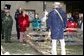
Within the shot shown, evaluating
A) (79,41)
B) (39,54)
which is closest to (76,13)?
(79,41)

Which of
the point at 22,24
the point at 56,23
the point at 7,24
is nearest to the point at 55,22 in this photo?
the point at 56,23

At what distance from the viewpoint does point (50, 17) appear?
16.2 m

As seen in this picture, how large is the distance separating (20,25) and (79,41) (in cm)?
309

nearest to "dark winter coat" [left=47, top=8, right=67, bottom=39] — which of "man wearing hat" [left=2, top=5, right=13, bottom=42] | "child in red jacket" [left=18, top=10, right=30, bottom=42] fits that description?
"man wearing hat" [left=2, top=5, right=13, bottom=42]

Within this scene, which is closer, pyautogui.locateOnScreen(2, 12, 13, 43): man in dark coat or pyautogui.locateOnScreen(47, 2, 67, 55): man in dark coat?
pyautogui.locateOnScreen(47, 2, 67, 55): man in dark coat

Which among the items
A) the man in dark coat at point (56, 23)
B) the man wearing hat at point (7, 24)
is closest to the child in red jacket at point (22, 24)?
the man wearing hat at point (7, 24)

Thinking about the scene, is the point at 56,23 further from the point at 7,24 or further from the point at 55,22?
the point at 7,24

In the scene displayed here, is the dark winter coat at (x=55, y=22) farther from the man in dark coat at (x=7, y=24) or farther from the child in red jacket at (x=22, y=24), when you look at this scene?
the child in red jacket at (x=22, y=24)

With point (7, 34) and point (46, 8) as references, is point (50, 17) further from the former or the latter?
point (46, 8)

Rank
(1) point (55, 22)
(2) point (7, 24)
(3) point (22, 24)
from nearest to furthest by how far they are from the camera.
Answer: (1) point (55, 22) < (2) point (7, 24) < (3) point (22, 24)

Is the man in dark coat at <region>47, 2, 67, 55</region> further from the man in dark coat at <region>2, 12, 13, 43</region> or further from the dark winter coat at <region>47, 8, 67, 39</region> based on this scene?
A: the man in dark coat at <region>2, 12, 13, 43</region>

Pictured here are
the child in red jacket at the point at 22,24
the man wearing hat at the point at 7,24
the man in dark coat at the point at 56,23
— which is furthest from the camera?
the child in red jacket at the point at 22,24

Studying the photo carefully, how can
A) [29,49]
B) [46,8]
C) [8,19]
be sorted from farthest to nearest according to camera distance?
1. [46,8]
2. [8,19]
3. [29,49]

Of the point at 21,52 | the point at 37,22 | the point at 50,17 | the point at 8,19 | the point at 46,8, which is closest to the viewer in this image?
the point at 50,17
